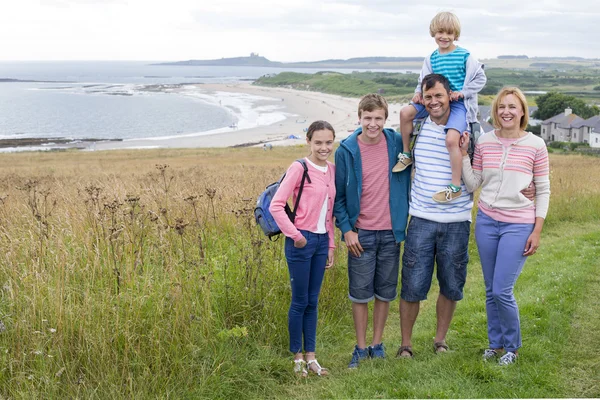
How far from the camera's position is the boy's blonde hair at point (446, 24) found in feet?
14.5

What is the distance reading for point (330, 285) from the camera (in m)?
5.88

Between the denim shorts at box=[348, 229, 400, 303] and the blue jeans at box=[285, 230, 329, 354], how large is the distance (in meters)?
0.30

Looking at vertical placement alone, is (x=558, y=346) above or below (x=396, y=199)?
below

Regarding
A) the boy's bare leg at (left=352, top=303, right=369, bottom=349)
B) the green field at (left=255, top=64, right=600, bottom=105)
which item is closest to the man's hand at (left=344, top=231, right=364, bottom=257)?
the boy's bare leg at (left=352, top=303, right=369, bottom=349)

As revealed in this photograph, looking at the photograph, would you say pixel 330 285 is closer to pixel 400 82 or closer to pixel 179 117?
pixel 179 117

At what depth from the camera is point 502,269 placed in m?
4.14

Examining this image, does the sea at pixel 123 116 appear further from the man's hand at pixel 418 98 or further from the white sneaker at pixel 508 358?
the white sneaker at pixel 508 358

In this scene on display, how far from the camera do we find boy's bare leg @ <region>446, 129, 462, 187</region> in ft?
13.5

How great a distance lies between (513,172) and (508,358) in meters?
1.43

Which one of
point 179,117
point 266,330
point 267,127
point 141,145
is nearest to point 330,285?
point 266,330

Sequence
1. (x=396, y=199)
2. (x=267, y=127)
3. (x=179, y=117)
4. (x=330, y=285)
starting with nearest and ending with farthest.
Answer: (x=396, y=199)
(x=330, y=285)
(x=267, y=127)
(x=179, y=117)

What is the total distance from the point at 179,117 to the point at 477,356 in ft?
269

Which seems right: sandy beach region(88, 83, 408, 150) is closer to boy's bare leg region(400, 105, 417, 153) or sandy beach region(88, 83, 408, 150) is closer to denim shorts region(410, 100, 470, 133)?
boy's bare leg region(400, 105, 417, 153)

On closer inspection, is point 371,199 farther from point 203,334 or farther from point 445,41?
point 203,334
